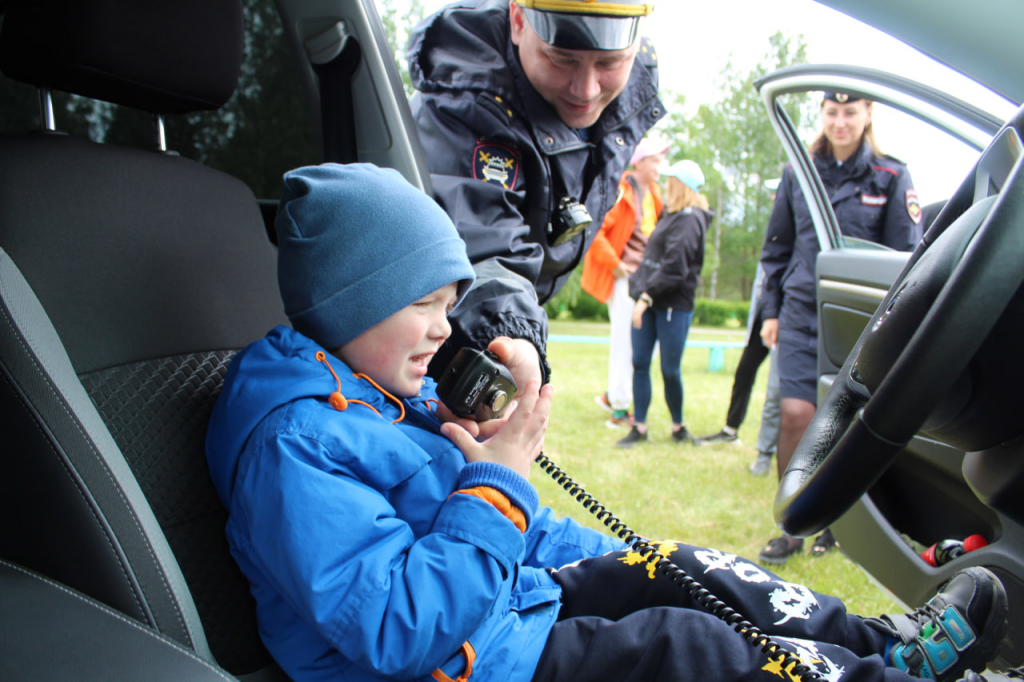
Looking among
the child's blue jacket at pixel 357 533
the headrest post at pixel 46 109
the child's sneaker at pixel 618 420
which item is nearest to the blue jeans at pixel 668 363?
the child's sneaker at pixel 618 420

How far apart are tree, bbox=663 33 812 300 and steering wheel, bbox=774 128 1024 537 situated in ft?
Answer: 67.9

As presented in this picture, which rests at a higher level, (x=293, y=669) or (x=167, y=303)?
(x=167, y=303)

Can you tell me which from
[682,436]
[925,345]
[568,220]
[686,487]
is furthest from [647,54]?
[682,436]

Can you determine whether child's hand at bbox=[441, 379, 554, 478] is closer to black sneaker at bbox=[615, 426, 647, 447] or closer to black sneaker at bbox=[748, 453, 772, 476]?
black sneaker at bbox=[748, 453, 772, 476]

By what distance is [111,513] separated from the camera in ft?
2.86

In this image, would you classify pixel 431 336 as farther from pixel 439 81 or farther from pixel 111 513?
pixel 439 81

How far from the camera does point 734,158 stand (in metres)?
21.3

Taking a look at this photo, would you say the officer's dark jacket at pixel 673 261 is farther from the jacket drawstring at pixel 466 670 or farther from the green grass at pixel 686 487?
the jacket drawstring at pixel 466 670

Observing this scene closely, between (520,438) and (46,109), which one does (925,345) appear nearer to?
(520,438)

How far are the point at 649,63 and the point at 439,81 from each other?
0.57m

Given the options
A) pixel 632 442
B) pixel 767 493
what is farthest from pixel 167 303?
pixel 632 442

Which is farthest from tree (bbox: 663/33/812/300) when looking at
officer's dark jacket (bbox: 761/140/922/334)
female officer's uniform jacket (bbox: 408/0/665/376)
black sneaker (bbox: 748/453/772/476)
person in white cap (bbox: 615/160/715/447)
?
female officer's uniform jacket (bbox: 408/0/665/376)

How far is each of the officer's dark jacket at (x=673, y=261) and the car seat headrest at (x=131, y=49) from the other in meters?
3.42

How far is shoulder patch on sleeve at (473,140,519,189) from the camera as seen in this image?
63.1 inches
